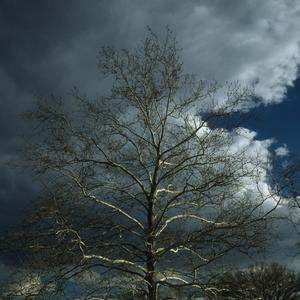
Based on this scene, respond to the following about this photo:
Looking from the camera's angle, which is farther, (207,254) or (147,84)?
(147,84)

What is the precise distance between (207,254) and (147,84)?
17.9 feet

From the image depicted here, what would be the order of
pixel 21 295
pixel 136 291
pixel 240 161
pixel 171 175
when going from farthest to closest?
pixel 171 175 → pixel 240 161 → pixel 136 291 → pixel 21 295

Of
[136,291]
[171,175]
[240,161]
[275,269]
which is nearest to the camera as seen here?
[136,291]

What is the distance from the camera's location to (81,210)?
1485 centimetres

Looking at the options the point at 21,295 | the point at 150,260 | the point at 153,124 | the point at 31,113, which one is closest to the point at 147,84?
the point at 153,124

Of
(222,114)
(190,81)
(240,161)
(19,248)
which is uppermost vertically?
(190,81)

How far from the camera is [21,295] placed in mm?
13133

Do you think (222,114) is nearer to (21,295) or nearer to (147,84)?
(147,84)

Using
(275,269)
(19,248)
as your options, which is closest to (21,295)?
(19,248)

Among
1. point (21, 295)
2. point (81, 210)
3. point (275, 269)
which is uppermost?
point (275, 269)

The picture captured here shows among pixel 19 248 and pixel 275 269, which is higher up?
pixel 275 269

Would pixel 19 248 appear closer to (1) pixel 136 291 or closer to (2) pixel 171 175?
(1) pixel 136 291

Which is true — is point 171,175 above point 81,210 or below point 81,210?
above

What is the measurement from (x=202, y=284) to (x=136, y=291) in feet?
5.90
